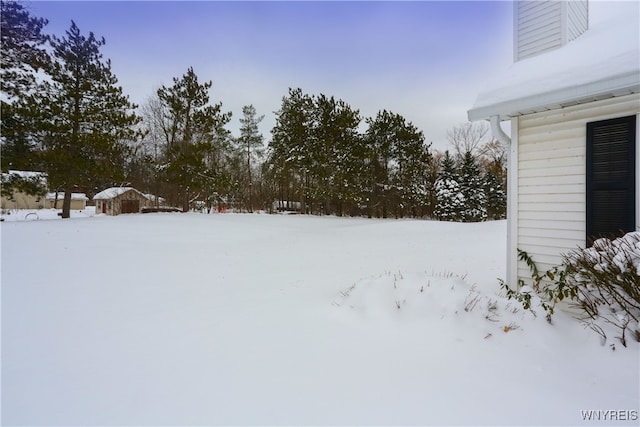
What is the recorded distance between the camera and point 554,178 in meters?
3.49

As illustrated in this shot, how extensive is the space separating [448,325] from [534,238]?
183 cm

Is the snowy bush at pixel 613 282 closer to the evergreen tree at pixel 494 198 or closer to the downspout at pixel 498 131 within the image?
the downspout at pixel 498 131

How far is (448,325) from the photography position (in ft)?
9.39

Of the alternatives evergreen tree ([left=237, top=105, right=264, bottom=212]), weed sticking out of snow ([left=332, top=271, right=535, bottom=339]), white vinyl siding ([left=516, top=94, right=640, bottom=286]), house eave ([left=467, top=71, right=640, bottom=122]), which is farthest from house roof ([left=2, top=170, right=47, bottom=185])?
white vinyl siding ([left=516, top=94, right=640, bottom=286])

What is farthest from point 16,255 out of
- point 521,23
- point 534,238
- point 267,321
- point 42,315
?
point 521,23

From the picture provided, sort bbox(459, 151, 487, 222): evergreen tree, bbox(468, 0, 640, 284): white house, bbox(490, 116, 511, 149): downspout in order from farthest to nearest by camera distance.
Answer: bbox(459, 151, 487, 222): evergreen tree, bbox(490, 116, 511, 149): downspout, bbox(468, 0, 640, 284): white house

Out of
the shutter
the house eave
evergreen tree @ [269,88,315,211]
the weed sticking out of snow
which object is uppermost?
evergreen tree @ [269,88,315,211]

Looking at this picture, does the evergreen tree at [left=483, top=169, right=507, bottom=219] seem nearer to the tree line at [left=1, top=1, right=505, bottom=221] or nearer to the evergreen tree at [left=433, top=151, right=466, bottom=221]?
the tree line at [left=1, top=1, right=505, bottom=221]

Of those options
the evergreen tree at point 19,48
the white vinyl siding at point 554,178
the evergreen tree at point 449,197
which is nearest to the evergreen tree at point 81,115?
the evergreen tree at point 19,48

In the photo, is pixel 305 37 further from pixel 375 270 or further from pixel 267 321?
pixel 267 321

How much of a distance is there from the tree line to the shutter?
15261mm

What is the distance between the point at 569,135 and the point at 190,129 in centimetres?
1724

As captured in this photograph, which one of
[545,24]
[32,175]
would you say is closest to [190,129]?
[32,175]

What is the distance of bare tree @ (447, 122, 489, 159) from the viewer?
25408 millimetres
